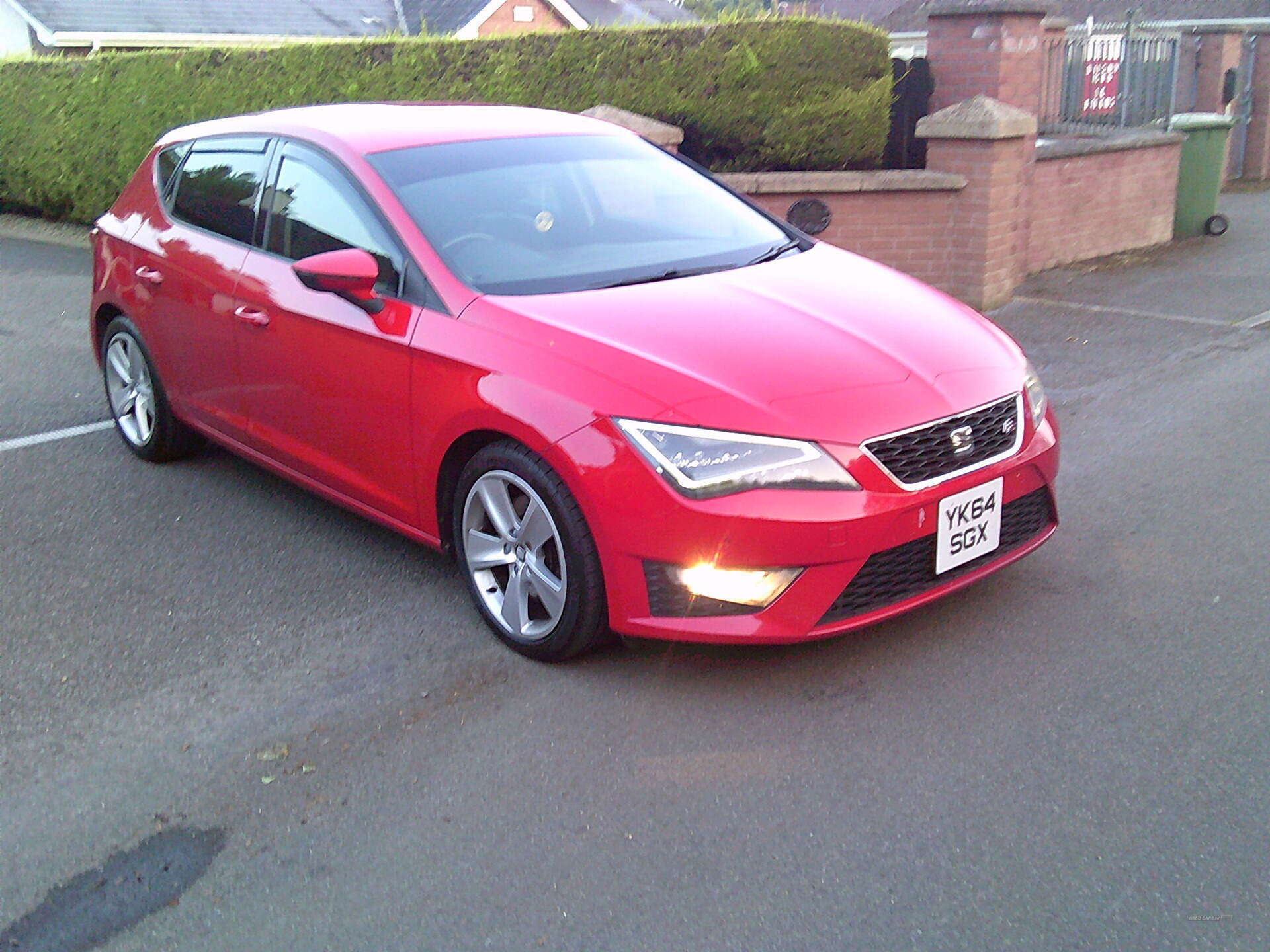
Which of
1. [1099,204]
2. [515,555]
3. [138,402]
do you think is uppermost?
[515,555]

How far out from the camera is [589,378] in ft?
12.3

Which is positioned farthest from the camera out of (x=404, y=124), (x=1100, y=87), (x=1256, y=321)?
(x=1100, y=87)

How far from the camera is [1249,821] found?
306 centimetres

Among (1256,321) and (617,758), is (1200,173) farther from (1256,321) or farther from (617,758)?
(617,758)

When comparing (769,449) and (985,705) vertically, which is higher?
(769,449)

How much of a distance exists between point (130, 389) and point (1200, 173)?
33.2ft

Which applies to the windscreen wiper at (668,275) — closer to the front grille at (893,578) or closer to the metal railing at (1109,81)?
the front grille at (893,578)

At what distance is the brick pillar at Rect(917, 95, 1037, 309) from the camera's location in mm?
9133

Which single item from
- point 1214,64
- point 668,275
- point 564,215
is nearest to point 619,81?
point 564,215

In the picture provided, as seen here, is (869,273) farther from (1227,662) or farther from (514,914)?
(514,914)

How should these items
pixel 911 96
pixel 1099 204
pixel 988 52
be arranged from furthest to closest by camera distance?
pixel 1099 204
pixel 911 96
pixel 988 52

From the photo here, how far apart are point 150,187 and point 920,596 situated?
4199 millimetres

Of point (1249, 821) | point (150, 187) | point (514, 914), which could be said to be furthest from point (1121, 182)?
point (514, 914)

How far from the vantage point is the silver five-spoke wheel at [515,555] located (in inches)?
153
